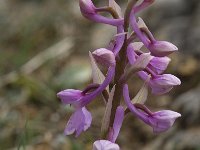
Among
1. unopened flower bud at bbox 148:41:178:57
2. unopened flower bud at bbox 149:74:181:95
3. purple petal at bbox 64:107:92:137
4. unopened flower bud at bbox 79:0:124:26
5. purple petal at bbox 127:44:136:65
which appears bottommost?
purple petal at bbox 64:107:92:137

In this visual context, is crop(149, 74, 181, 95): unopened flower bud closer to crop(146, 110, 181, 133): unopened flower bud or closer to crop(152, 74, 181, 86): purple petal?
crop(152, 74, 181, 86): purple petal

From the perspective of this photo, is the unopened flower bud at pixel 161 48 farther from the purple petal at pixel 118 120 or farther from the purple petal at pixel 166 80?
the purple petal at pixel 118 120

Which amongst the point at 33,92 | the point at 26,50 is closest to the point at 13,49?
the point at 26,50

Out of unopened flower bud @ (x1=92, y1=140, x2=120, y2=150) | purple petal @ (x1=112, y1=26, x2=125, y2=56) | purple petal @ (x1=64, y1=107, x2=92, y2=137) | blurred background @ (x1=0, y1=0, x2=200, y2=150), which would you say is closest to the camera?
unopened flower bud @ (x1=92, y1=140, x2=120, y2=150)

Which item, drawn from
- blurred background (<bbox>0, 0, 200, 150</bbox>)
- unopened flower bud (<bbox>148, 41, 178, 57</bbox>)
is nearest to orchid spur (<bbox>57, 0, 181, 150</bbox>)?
unopened flower bud (<bbox>148, 41, 178, 57</bbox>)

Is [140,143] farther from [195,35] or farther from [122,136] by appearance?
[195,35]

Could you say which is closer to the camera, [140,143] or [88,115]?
[88,115]
